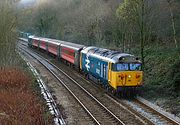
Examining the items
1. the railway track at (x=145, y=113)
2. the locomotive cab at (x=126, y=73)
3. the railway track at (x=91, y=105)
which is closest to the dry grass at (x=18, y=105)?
the railway track at (x=91, y=105)

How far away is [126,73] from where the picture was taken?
79.2 feet

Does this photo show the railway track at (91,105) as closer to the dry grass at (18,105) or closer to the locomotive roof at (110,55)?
the locomotive roof at (110,55)

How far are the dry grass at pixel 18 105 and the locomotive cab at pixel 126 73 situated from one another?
17.7 feet

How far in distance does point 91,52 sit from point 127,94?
784 centimetres

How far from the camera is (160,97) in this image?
2373cm

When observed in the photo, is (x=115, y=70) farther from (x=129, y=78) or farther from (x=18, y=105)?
(x=18, y=105)

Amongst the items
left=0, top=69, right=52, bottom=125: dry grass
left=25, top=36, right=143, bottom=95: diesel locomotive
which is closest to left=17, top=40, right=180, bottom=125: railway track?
left=25, top=36, right=143, bottom=95: diesel locomotive

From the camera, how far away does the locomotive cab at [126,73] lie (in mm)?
23953

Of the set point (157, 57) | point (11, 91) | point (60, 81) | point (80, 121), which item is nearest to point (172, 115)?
point (80, 121)

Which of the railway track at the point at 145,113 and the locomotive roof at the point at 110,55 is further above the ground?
the locomotive roof at the point at 110,55

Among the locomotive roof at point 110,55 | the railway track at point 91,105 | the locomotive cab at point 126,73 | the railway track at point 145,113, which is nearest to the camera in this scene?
the railway track at point 145,113

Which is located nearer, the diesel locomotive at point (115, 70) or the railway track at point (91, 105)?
the railway track at point (91, 105)

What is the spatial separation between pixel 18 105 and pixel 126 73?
27.3 ft

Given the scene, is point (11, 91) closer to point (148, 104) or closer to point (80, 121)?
point (80, 121)
